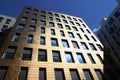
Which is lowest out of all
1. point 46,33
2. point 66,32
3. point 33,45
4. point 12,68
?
point 12,68

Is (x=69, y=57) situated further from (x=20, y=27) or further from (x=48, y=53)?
(x=20, y=27)

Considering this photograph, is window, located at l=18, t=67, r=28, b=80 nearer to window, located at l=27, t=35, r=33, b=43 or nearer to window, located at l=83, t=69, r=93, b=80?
window, located at l=27, t=35, r=33, b=43

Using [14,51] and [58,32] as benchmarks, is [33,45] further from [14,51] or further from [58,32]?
[58,32]

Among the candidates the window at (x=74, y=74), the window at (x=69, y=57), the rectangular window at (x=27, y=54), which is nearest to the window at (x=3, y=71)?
the rectangular window at (x=27, y=54)

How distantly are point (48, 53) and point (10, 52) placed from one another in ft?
17.0

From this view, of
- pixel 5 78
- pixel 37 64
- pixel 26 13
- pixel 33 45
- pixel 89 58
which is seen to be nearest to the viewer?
pixel 5 78

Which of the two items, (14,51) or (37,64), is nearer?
(37,64)

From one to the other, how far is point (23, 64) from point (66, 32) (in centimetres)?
1257

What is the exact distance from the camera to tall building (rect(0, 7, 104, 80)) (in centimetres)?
1527

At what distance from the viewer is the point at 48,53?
18.6 m

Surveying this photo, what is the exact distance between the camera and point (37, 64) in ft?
53.2

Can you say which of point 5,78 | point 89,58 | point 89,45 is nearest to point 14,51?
point 5,78

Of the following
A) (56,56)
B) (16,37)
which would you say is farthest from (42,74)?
(16,37)

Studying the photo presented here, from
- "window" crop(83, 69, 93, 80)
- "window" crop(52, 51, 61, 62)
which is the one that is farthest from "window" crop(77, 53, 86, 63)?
"window" crop(52, 51, 61, 62)
